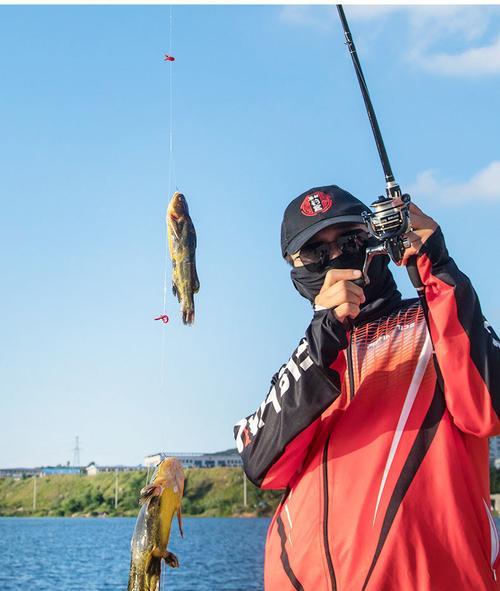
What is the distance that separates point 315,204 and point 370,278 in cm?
36

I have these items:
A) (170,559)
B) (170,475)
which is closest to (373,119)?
(170,475)

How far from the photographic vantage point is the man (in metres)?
2.92

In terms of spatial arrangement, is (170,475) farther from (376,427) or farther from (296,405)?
(376,427)

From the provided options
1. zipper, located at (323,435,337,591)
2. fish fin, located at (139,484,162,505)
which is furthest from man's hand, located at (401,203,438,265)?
fish fin, located at (139,484,162,505)

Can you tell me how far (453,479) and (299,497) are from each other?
58cm

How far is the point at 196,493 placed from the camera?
415ft

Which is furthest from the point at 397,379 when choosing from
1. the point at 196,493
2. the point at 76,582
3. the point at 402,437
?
the point at 196,493

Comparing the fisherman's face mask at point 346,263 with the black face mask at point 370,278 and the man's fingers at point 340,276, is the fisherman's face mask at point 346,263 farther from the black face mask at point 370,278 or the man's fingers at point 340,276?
the man's fingers at point 340,276

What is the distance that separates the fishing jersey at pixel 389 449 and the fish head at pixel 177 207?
1.97 metres

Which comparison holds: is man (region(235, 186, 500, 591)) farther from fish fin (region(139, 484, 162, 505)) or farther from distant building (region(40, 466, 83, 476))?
distant building (region(40, 466, 83, 476))

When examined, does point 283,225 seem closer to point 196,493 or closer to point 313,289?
point 313,289

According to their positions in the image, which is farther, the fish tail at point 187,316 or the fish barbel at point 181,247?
the fish barbel at point 181,247

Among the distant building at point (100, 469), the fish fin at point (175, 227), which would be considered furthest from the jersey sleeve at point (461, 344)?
the distant building at point (100, 469)

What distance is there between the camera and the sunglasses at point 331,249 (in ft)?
11.0
